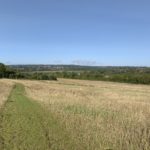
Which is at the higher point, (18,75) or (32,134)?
(32,134)

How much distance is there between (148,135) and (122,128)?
60.3 inches

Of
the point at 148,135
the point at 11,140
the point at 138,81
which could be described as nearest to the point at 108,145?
the point at 148,135

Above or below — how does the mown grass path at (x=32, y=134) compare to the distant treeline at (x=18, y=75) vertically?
above

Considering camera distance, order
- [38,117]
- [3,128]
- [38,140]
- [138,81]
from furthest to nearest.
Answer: [138,81], [38,117], [3,128], [38,140]

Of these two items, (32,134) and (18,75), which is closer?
(32,134)

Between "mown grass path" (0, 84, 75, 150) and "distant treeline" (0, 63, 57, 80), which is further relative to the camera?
"distant treeline" (0, 63, 57, 80)

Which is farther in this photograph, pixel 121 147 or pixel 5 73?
pixel 5 73

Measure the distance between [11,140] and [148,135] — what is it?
4283 mm

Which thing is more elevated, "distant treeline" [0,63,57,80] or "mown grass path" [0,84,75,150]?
"mown grass path" [0,84,75,150]

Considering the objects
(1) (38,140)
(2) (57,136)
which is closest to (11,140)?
(1) (38,140)

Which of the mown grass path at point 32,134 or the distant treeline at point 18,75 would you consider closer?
the mown grass path at point 32,134

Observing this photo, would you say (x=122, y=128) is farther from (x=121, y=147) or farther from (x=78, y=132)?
(x=121, y=147)

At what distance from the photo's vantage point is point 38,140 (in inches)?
373

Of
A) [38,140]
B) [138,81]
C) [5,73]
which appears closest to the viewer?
[38,140]
